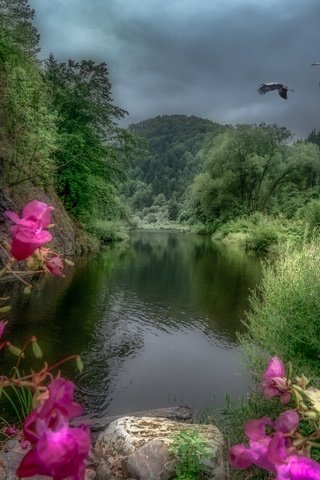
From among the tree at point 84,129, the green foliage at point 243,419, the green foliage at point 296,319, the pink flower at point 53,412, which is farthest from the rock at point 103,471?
the tree at point 84,129

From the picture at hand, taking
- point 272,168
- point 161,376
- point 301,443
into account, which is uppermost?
point 272,168

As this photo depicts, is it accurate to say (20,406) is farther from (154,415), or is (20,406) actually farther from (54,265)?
(54,265)

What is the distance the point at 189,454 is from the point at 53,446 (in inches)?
165

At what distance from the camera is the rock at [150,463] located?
14.6ft

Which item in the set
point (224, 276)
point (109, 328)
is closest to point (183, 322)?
point (109, 328)

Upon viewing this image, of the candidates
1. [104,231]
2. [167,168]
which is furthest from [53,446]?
[167,168]

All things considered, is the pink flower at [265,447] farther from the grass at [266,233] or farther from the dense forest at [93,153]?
the grass at [266,233]

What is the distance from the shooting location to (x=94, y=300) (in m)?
14.5

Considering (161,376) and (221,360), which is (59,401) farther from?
(221,360)

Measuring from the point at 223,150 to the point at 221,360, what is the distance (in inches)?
1844

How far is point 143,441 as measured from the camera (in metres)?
4.93

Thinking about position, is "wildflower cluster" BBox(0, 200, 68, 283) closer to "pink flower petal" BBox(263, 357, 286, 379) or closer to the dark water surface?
"pink flower petal" BBox(263, 357, 286, 379)

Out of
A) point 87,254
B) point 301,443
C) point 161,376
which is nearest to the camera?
point 301,443

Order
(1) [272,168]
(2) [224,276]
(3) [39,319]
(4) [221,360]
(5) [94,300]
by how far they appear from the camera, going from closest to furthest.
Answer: (4) [221,360] → (3) [39,319] → (5) [94,300] → (2) [224,276] → (1) [272,168]
